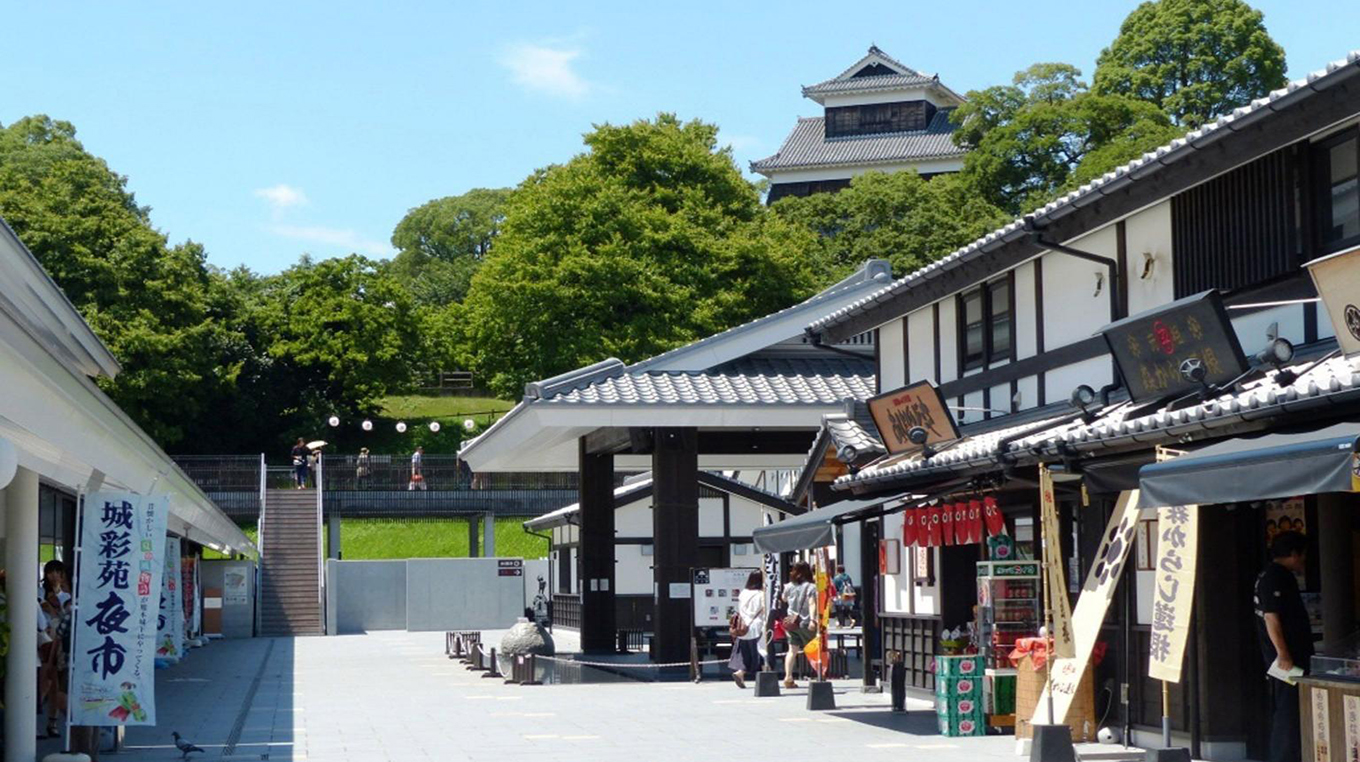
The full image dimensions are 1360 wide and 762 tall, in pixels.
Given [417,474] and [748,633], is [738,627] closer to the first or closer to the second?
[748,633]

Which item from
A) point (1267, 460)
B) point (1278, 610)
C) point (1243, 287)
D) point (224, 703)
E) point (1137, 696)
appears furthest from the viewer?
point (224, 703)

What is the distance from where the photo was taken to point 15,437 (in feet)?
37.8

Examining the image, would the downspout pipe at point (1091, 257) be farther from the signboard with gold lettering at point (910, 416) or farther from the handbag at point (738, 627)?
the handbag at point (738, 627)

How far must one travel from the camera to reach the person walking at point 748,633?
22812 millimetres

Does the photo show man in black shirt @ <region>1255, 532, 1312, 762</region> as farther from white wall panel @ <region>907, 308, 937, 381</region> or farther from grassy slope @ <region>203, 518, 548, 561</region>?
grassy slope @ <region>203, 518, 548, 561</region>

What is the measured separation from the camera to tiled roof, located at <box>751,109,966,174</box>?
77.6 meters

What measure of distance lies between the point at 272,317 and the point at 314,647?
33.1 m

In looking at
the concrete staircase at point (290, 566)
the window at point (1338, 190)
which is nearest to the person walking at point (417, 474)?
the concrete staircase at point (290, 566)

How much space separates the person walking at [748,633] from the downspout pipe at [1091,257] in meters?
8.41

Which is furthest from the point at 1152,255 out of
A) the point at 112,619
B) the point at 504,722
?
the point at 112,619

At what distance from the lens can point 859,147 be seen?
80250mm

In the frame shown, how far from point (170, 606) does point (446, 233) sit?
73327mm

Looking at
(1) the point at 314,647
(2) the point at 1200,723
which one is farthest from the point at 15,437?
(1) the point at 314,647

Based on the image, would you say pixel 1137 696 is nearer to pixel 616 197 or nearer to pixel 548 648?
pixel 548 648
